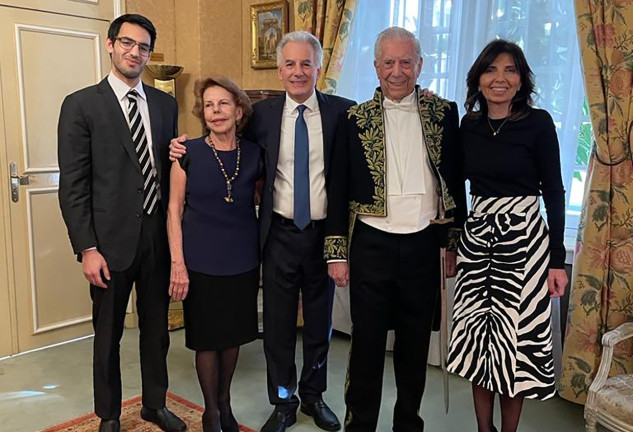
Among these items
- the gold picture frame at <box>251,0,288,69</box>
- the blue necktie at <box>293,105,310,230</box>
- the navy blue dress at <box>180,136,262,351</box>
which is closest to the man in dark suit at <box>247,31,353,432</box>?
the blue necktie at <box>293,105,310,230</box>

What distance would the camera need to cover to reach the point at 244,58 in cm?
404

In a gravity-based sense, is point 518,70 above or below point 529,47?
below

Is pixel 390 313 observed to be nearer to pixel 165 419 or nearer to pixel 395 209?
pixel 395 209

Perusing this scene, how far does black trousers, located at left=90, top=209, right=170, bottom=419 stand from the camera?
227cm

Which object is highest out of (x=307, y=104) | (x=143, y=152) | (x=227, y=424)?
(x=307, y=104)

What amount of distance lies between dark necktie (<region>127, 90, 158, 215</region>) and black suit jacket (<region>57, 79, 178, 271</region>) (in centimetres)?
2

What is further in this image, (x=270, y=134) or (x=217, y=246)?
(x=270, y=134)

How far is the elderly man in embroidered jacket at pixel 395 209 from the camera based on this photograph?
2.06 m

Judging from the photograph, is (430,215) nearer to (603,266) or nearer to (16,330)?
(603,266)

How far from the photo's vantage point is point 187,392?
2.85 metres

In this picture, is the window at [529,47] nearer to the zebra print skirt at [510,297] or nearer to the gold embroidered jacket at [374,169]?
the gold embroidered jacket at [374,169]

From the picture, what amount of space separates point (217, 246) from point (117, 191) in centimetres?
43

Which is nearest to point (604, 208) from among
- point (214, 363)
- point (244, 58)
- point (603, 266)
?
point (603, 266)

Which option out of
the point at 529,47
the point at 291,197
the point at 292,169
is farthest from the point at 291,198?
the point at 529,47
